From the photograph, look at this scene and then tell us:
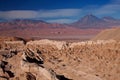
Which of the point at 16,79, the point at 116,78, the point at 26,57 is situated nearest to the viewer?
the point at 16,79

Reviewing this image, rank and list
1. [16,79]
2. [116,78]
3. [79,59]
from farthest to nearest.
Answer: [79,59] → [116,78] → [16,79]

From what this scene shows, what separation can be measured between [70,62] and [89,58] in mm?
1345

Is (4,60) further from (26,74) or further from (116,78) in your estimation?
(116,78)

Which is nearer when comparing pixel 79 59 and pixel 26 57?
pixel 26 57

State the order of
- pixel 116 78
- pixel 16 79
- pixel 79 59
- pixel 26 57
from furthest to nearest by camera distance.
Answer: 1. pixel 79 59
2. pixel 26 57
3. pixel 116 78
4. pixel 16 79

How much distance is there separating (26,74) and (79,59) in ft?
15.6

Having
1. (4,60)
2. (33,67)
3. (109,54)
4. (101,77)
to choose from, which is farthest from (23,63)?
(109,54)

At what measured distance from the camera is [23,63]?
12.6 meters

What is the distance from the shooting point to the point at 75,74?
12.3m

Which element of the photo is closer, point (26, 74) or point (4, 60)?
point (26, 74)

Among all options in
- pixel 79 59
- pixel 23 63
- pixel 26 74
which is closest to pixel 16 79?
pixel 26 74

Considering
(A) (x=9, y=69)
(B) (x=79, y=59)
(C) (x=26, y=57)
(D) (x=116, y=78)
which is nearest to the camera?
(D) (x=116, y=78)

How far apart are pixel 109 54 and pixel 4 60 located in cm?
603

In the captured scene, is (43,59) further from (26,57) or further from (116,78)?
(116,78)
